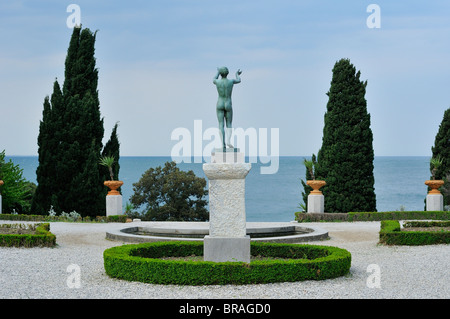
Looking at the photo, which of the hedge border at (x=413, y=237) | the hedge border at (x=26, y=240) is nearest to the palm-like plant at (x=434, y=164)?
the hedge border at (x=413, y=237)

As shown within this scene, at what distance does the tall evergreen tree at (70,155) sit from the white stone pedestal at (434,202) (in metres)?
12.2

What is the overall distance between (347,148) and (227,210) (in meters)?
13.7

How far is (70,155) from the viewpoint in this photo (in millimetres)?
21094

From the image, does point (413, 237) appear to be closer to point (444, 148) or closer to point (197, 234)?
point (197, 234)

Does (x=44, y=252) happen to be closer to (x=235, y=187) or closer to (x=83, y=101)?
(x=235, y=187)

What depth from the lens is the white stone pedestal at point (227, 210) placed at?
8.78 metres

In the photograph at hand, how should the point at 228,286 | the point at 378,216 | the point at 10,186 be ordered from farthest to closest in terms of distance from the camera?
the point at 10,186, the point at 378,216, the point at 228,286

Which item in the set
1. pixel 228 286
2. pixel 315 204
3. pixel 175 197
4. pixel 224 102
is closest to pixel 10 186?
pixel 175 197

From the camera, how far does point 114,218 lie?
18.4m

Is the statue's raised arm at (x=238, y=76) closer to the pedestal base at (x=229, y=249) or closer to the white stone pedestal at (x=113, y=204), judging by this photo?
the pedestal base at (x=229, y=249)

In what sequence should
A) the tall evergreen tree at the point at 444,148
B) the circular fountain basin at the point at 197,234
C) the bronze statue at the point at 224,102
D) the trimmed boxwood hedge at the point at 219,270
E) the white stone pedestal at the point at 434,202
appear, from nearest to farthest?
the trimmed boxwood hedge at the point at 219,270, the bronze statue at the point at 224,102, the circular fountain basin at the point at 197,234, the white stone pedestal at the point at 434,202, the tall evergreen tree at the point at 444,148
